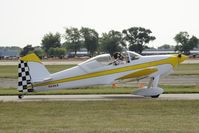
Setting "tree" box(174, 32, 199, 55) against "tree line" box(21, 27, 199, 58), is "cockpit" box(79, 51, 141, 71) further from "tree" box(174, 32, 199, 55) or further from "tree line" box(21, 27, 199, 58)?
"tree" box(174, 32, 199, 55)

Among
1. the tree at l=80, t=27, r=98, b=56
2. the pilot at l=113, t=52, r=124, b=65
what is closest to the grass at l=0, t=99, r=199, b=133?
the pilot at l=113, t=52, r=124, b=65

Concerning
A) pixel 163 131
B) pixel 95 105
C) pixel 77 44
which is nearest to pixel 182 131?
pixel 163 131

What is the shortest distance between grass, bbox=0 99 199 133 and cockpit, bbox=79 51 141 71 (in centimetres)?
332

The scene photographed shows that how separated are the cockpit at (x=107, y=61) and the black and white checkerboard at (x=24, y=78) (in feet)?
7.51

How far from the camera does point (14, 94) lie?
22562 mm

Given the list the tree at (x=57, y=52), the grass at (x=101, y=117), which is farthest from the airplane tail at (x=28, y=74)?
the tree at (x=57, y=52)

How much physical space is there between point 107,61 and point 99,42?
13893 centimetres

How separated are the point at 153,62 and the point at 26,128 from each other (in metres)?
10.4

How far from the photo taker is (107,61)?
20.8m

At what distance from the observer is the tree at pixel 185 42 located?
522 ft

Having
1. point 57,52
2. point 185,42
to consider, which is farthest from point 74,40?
point 185,42

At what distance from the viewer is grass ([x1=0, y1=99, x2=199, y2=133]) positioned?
37.7 ft

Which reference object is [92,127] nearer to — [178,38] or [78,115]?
[78,115]

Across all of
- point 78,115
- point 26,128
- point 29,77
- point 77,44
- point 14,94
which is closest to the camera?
point 26,128
